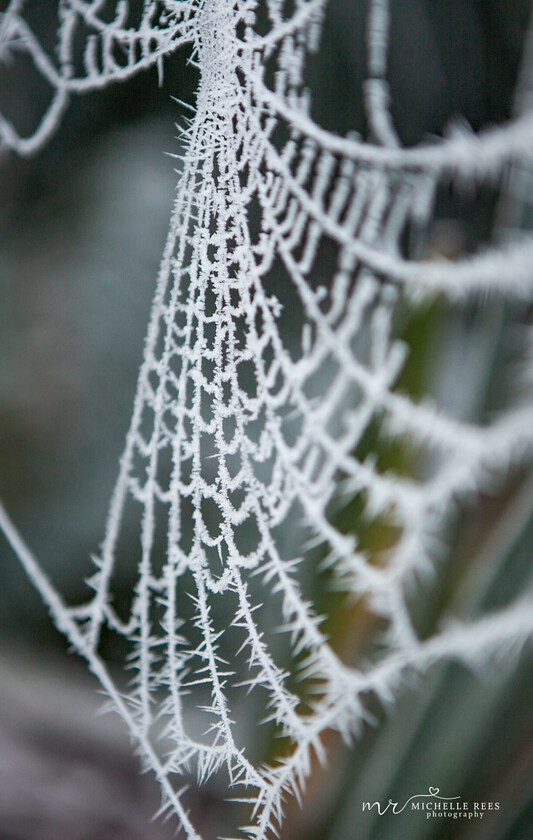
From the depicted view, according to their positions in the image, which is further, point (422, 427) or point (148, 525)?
point (148, 525)

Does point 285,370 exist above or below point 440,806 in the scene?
above

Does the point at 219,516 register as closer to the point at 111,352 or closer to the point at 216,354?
the point at 216,354

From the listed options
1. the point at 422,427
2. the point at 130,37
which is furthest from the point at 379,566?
the point at 130,37

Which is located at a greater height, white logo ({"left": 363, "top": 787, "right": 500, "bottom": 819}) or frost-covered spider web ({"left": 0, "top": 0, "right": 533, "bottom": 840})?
frost-covered spider web ({"left": 0, "top": 0, "right": 533, "bottom": 840})

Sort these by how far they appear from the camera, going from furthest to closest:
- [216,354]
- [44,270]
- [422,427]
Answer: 1. [44,270]
2. [216,354]
3. [422,427]

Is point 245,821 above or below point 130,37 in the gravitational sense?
below

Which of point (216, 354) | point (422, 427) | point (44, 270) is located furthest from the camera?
point (44, 270)

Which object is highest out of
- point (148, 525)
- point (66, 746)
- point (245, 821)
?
point (148, 525)

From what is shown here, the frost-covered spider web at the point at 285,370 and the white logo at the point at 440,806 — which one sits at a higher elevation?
the frost-covered spider web at the point at 285,370
